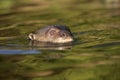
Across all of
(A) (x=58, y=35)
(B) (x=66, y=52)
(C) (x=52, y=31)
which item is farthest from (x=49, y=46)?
(B) (x=66, y=52)

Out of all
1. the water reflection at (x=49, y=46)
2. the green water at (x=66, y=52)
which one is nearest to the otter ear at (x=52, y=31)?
the water reflection at (x=49, y=46)

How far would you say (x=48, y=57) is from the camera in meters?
10.4

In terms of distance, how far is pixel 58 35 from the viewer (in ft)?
39.9

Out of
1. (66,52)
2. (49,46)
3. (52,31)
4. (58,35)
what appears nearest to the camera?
(66,52)

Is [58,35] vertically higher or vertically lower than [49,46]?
higher

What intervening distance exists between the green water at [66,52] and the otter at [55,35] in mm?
289

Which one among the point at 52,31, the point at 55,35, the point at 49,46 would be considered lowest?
the point at 49,46

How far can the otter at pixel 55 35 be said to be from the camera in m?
12.0

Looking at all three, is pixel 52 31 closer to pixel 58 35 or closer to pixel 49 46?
pixel 58 35

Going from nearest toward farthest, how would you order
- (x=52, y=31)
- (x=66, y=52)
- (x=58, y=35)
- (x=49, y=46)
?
(x=66, y=52), (x=49, y=46), (x=58, y=35), (x=52, y=31)

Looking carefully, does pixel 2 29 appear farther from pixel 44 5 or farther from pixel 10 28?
pixel 44 5

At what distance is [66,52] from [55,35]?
146 centimetres

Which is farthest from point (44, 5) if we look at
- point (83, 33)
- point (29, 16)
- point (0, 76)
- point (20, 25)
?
point (0, 76)

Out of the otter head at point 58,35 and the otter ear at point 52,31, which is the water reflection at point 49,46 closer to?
the otter head at point 58,35
